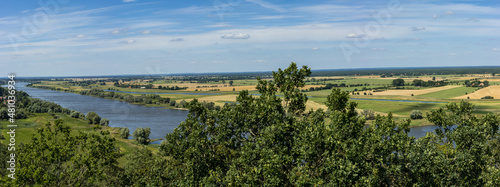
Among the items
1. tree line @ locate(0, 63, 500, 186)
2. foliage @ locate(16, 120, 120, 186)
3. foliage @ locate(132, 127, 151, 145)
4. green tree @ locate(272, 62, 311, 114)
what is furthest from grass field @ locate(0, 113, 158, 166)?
green tree @ locate(272, 62, 311, 114)

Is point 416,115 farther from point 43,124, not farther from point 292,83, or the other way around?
point 43,124

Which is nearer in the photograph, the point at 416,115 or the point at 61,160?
the point at 61,160

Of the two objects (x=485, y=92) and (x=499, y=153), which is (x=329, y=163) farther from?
(x=485, y=92)

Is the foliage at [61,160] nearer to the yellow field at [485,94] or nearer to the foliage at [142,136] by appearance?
the foliage at [142,136]

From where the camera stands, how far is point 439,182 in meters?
16.9

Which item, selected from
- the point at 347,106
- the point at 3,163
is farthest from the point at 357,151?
the point at 3,163

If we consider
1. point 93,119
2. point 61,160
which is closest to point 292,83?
point 61,160

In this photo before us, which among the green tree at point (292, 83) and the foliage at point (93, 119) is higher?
the green tree at point (292, 83)

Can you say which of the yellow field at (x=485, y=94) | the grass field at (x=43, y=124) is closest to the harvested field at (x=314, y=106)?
the yellow field at (x=485, y=94)

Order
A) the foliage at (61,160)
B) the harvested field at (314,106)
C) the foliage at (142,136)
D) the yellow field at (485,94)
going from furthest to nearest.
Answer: the yellow field at (485,94) → the harvested field at (314,106) → the foliage at (142,136) → the foliage at (61,160)

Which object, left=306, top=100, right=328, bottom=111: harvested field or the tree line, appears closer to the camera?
the tree line

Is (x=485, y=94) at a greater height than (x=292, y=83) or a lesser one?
lesser

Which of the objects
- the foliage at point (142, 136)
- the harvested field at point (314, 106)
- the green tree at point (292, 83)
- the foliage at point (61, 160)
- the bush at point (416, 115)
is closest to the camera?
the foliage at point (61, 160)

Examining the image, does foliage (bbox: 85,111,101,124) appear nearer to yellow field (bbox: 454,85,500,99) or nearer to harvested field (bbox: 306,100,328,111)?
harvested field (bbox: 306,100,328,111)
